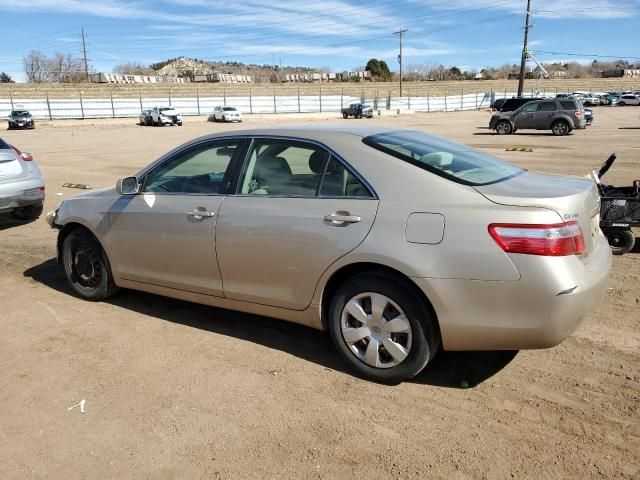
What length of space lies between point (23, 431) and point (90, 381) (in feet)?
1.89

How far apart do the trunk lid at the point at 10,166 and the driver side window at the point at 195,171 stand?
4473mm

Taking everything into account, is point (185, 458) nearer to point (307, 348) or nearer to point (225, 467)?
point (225, 467)

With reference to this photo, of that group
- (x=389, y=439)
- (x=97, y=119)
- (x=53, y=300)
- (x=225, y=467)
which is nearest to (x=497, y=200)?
(x=389, y=439)

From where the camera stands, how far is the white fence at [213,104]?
49062 millimetres

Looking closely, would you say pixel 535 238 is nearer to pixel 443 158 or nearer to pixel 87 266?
pixel 443 158

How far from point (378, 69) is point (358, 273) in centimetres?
13451

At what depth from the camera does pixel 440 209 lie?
3.20m

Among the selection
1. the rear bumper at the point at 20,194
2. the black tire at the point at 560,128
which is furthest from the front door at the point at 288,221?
the black tire at the point at 560,128

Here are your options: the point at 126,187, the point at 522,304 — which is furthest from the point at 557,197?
the point at 126,187

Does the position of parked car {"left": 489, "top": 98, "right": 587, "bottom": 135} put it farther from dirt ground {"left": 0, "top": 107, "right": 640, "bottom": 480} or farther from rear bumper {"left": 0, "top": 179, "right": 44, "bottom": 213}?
rear bumper {"left": 0, "top": 179, "right": 44, "bottom": 213}

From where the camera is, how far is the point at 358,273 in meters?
3.48

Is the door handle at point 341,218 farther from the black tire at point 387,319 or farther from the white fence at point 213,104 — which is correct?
the white fence at point 213,104

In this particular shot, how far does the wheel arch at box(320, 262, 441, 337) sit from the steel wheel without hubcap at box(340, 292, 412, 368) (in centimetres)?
14

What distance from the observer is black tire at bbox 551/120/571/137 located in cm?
2635
